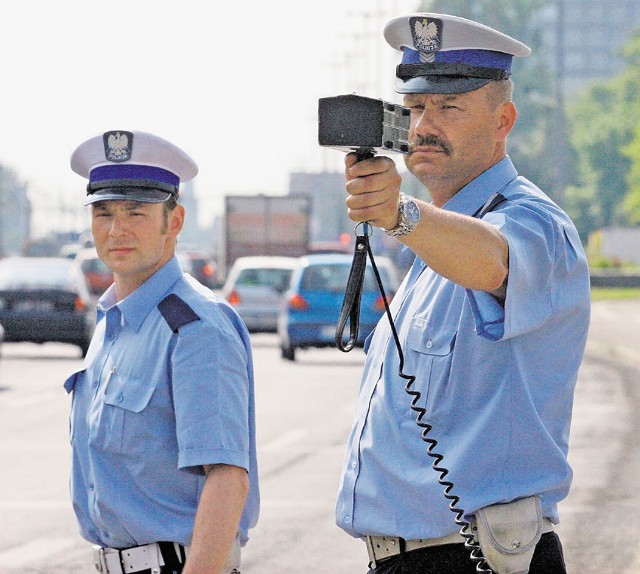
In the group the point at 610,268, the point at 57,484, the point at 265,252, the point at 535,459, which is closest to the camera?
the point at 535,459

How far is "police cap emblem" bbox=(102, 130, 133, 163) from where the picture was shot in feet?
14.2

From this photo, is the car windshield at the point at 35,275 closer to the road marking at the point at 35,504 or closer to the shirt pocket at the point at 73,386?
the road marking at the point at 35,504

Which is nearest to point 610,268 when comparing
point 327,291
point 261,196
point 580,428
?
point 261,196

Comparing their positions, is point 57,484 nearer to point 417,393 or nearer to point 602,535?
point 602,535

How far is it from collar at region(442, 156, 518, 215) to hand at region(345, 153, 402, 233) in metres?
0.80

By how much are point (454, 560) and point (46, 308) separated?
2156 cm

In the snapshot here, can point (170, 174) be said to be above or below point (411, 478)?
above

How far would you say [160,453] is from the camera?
4.03 m

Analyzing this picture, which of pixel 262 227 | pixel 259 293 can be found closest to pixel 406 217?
pixel 259 293

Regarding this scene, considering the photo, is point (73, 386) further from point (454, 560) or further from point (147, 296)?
point (454, 560)

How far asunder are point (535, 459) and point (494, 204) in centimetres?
55

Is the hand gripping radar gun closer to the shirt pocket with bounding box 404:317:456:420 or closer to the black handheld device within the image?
the black handheld device

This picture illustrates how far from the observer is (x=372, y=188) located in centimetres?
292

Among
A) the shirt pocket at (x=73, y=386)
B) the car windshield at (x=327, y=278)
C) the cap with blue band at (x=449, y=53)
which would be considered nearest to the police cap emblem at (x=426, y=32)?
the cap with blue band at (x=449, y=53)
